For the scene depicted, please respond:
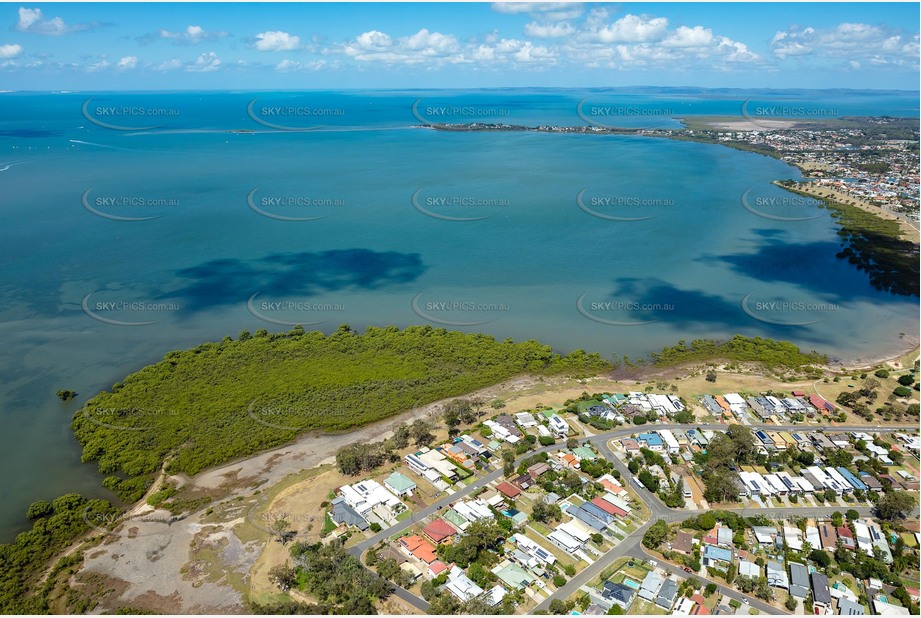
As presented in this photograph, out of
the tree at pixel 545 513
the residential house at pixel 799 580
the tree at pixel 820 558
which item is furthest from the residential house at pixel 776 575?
the tree at pixel 545 513

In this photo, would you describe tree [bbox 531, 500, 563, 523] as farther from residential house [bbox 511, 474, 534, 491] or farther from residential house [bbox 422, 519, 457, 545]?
residential house [bbox 422, 519, 457, 545]

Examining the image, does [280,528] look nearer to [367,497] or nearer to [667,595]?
[367,497]

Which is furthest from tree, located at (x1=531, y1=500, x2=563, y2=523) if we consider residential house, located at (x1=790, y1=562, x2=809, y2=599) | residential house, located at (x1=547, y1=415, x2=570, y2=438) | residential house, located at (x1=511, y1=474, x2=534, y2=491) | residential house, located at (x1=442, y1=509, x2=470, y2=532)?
residential house, located at (x1=790, y1=562, x2=809, y2=599)

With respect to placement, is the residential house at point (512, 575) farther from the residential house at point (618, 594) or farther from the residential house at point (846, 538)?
the residential house at point (846, 538)

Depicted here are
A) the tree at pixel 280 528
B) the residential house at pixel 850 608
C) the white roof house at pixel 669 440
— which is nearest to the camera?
the residential house at pixel 850 608

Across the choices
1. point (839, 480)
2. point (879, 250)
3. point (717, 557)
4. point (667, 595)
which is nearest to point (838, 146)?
point (879, 250)
